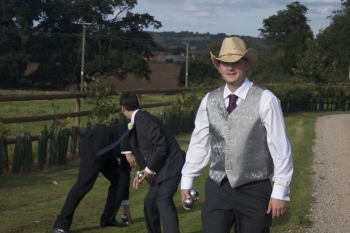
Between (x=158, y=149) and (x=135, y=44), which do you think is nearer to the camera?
(x=158, y=149)

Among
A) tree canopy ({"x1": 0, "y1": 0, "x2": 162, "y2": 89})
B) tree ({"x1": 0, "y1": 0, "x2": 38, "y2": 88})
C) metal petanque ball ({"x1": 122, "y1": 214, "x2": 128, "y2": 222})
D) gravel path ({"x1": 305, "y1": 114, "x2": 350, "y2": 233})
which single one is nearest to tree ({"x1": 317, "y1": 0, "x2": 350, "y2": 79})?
tree canopy ({"x1": 0, "y1": 0, "x2": 162, "y2": 89})

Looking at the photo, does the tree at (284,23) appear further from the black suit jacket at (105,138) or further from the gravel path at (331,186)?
the black suit jacket at (105,138)

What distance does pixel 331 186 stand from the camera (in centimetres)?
1121

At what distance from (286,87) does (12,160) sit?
29.6 metres

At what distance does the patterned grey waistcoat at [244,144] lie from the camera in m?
4.41

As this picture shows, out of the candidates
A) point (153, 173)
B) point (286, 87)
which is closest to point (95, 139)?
point (153, 173)

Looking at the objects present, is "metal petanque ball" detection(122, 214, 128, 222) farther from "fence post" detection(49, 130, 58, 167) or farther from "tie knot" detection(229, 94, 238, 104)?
"fence post" detection(49, 130, 58, 167)

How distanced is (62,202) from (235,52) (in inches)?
211

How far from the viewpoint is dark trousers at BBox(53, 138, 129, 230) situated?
7441mm

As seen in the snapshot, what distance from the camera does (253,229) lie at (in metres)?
4.50

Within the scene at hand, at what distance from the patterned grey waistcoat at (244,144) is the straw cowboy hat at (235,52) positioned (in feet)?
0.88

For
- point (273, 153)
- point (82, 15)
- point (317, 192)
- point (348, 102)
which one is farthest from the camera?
point (82, 15)

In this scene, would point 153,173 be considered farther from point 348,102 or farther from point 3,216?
point 348,102

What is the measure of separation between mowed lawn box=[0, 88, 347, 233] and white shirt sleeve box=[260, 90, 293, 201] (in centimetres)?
347
